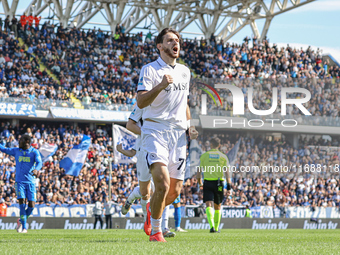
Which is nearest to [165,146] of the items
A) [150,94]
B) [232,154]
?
[150,94]

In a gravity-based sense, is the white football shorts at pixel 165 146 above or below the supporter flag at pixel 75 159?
above

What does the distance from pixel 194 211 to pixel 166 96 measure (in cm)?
1691

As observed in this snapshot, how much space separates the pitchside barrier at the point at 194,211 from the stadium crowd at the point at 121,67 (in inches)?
306

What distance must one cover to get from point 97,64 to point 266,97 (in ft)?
32.8

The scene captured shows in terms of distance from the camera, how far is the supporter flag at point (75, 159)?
23.7m

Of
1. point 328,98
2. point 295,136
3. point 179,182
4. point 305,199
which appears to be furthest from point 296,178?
point 179,182

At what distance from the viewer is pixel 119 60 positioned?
34.7 m

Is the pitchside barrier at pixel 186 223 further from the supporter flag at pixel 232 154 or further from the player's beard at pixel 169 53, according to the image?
the player's beard at pixel 169 53

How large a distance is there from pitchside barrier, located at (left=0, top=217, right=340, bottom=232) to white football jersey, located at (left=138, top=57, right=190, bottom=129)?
1233 cm

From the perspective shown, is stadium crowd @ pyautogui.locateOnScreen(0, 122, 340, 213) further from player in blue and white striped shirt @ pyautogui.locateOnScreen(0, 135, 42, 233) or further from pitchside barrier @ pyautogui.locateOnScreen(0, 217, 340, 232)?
player in blue and white striped shirt @ pyautogui.locateOnScreen(0, 135, 42, 233)

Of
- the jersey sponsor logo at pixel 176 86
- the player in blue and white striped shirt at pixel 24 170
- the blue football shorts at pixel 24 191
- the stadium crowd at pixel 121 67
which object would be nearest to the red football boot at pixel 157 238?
the jersey sponsor logo at pixel 176 86

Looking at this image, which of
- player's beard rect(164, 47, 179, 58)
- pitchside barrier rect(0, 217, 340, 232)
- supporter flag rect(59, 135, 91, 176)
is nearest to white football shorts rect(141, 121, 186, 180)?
player's beard rect(164, 47, 179, 58)

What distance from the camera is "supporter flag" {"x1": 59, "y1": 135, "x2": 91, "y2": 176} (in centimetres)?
2369

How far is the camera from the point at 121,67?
112 ft
